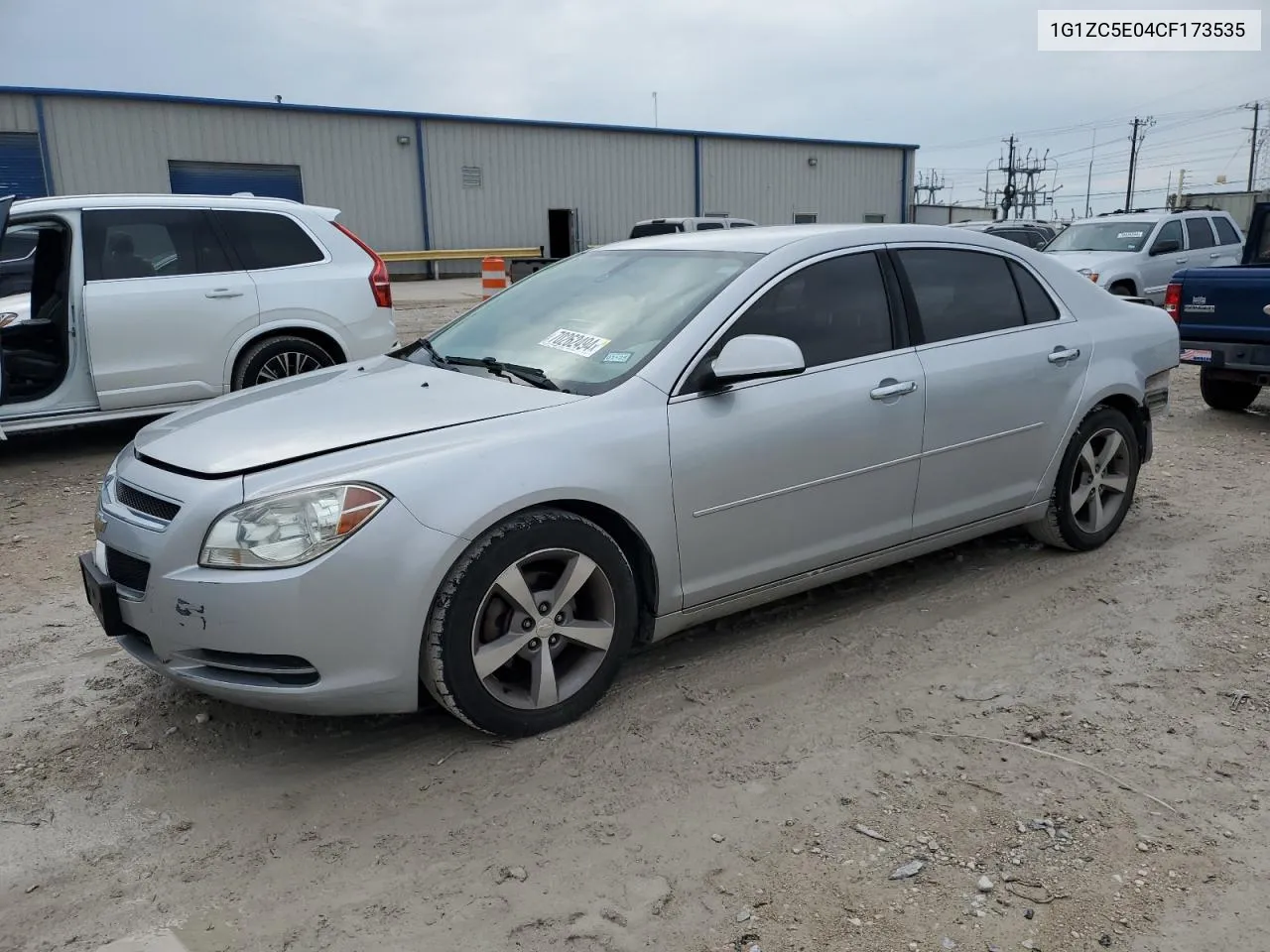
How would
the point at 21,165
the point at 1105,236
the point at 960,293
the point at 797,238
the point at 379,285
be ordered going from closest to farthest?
the point at 797,238, the point at 960,293, the point at 379,285, the point at 1105,236, the point at 21,165

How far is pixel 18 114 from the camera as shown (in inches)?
949

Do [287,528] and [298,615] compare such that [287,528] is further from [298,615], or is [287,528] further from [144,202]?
[144,202]

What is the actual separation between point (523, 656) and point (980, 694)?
5.41 feet

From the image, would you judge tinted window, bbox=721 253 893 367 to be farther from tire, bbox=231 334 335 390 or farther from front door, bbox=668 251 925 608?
tire, bbox=231 334 335 390

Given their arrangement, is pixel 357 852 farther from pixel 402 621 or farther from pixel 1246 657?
pixel 1246 657

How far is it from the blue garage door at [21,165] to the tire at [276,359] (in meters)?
20.8

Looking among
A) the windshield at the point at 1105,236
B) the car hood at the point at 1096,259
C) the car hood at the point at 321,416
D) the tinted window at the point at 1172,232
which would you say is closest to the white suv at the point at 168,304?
the car hood at the point at 321,416

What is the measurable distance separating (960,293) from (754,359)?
148cm

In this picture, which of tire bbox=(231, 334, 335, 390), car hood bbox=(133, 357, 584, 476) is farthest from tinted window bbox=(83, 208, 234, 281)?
car hood bbox=(133, 357, 584, 476)

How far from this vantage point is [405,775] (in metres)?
3.12

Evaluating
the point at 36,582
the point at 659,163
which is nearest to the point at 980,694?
the point at 36,582

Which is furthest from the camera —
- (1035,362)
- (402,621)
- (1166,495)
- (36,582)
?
(1166,495)

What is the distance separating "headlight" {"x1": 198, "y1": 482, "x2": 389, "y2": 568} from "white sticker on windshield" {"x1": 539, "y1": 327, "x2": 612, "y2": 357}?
112 cm

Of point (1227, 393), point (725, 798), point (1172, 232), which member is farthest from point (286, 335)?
point (1172, 232)
